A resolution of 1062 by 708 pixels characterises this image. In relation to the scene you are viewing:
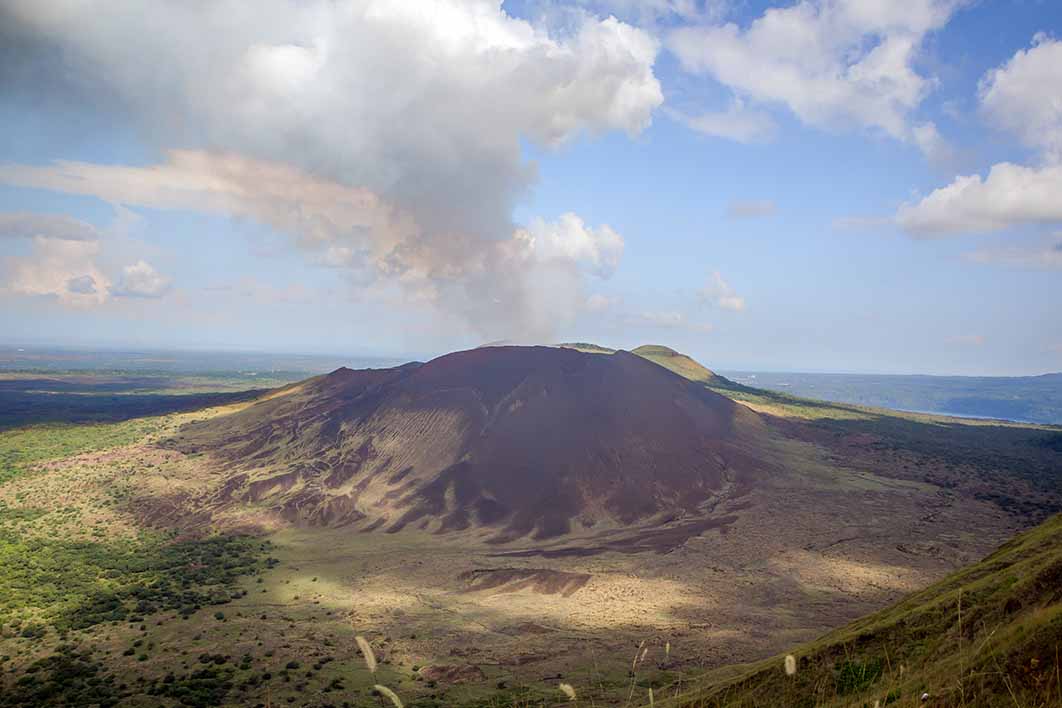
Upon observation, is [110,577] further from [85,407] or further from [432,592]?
[85,407]

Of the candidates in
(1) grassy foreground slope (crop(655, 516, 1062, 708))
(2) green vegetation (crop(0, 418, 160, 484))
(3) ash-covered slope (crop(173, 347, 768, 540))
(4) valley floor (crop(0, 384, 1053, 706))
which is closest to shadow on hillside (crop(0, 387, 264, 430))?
(2) green vegetation (crop(0, 418, 160, 484))

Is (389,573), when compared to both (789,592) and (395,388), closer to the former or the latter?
(789,592)

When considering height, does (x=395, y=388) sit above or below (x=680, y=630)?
above

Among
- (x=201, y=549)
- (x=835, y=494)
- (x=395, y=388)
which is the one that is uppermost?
(x=395, y=388)

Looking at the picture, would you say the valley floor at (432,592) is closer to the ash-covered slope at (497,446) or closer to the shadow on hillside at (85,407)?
the ash-covered slope at (497,446)

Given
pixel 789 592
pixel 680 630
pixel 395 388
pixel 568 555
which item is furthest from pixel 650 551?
pixel 395 388
